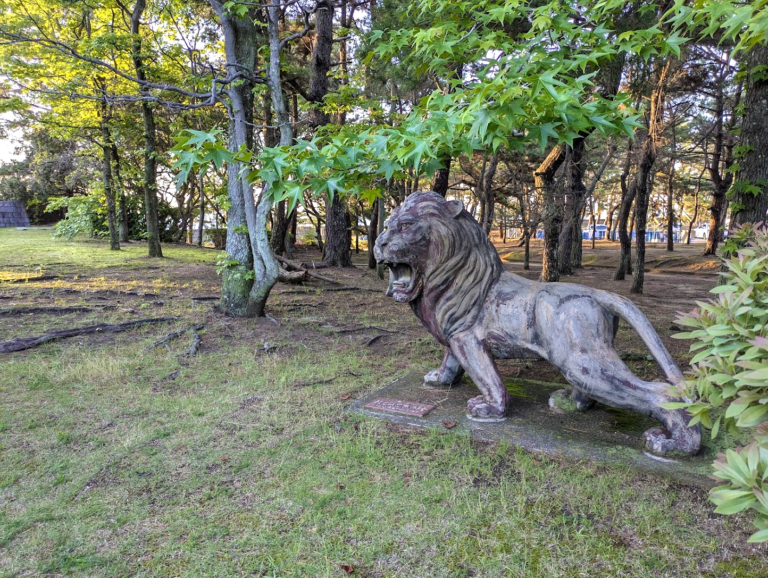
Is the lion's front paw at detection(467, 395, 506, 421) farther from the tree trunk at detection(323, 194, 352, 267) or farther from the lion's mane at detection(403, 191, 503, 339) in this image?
the tree trunk at detection(323, 194, 352, 267)

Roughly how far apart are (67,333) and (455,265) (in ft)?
18.5

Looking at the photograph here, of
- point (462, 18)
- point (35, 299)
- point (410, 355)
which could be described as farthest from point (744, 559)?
point (35, 299)

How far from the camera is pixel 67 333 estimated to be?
659cm

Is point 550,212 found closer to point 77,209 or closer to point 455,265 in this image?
point 455,265

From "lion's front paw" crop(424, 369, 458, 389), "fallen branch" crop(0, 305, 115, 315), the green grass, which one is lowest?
"lion's front paw" crop(424, 369, 458, 389)

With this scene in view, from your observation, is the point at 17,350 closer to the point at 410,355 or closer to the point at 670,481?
the point at 410,355

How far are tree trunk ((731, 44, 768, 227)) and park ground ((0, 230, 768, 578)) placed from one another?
2167mm

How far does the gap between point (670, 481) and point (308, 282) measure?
1002cm

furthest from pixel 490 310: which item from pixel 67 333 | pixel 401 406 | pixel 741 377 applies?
pixel 67 333

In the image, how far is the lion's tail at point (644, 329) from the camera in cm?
310

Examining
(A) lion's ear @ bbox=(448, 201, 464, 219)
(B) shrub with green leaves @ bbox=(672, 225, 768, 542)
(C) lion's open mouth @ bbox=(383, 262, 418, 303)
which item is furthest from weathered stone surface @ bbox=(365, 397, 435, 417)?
(B) shrub with green leaves @ bbox=(672, 225, 768, 542)

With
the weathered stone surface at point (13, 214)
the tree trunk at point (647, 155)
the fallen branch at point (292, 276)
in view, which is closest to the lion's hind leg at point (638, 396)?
the fallen branch at point (292, 276)

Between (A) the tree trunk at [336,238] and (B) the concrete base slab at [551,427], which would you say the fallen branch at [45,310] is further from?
(A) the tree trunk at [336,238]

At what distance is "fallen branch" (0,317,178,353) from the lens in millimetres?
5934
